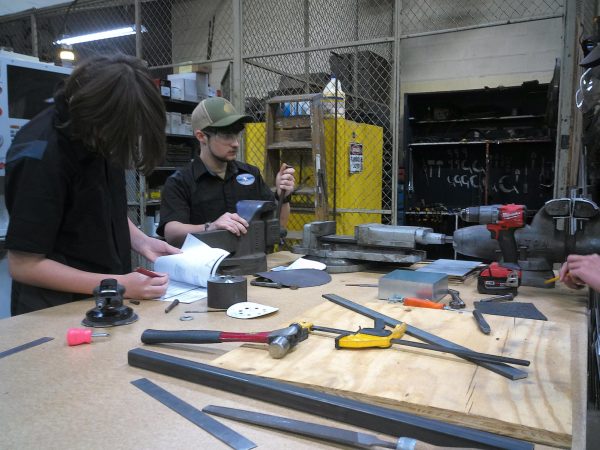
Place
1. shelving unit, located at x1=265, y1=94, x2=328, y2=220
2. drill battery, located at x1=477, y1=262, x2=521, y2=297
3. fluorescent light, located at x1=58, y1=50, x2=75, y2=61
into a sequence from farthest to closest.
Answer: fluorescent light, located at x1=58, y1=50, x2=75, y2=61
shelving unit, located at x1=265, y1=94, x2=328, y2=220
drill battery, located at x1=477, y1=262, x2=521, y2=297

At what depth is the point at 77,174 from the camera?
130 cm

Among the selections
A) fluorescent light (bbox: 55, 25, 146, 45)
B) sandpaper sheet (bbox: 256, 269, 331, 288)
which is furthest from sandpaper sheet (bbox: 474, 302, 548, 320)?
fluorescent light (bbox: 55, 25, 146, 45)

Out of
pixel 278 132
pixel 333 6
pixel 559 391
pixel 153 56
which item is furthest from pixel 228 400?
pixel 153 56

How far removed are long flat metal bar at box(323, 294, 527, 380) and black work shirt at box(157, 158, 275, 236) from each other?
43.1 inches

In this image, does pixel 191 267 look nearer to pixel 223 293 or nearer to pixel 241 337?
pixel 223 293

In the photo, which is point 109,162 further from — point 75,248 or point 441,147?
point 441,147

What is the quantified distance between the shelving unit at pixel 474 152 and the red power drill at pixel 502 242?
302 cm

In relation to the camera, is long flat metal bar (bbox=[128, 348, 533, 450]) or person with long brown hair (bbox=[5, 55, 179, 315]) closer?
long flat metal bar (bbox=[128, 348, 533, 450])

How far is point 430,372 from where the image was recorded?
832mm

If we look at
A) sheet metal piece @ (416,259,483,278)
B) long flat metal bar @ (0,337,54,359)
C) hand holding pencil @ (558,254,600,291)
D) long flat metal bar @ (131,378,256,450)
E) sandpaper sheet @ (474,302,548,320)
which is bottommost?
long flat metal bar @ (131,378,256,450)

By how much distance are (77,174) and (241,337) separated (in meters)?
0.70

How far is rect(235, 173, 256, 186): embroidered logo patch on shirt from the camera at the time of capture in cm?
240

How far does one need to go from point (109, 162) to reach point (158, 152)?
18 cm

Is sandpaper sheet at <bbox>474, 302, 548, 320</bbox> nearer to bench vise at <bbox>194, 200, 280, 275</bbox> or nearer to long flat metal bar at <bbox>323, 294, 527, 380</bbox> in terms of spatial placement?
long flat metal bar at <bbox>323, 294, 527, 380</bbox>
